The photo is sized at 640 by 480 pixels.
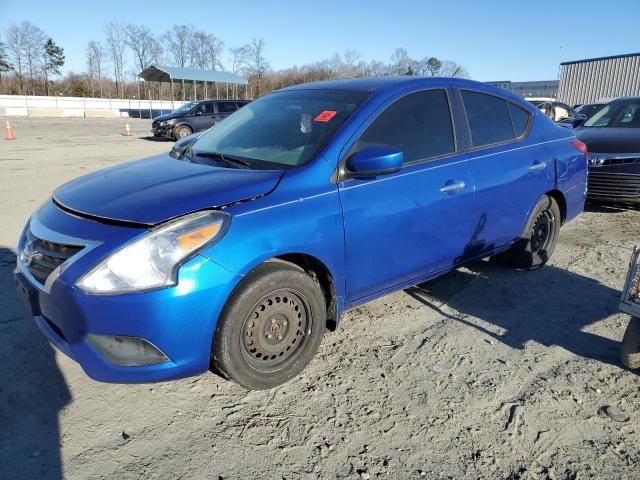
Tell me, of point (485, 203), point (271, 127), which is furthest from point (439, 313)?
point (271, 127)

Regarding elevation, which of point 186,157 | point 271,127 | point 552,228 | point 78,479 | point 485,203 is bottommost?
point 78,479

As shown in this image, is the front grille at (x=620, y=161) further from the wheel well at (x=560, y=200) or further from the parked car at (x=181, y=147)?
the parked car at (x=181, y=147)

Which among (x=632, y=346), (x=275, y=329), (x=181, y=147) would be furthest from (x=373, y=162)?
(x=632, y=346)

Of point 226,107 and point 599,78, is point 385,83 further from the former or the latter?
point 599,78

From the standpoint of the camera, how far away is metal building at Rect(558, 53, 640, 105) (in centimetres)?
2747

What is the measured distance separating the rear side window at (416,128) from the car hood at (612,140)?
4455 mm

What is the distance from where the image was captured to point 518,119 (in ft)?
13.8

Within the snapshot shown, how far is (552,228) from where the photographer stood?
461 cm

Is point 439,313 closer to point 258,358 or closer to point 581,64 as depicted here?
point 258,358

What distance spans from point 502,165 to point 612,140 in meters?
4.21

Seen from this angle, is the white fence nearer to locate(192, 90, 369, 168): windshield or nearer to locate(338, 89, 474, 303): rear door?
locate(192, 90, 369, 168): windshield

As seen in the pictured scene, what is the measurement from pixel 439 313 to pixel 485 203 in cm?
91

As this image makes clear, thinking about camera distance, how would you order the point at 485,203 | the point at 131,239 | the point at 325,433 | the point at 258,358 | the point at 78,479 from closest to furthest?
the point at 78,479
the point at 131,239
the point at 325,433
the point at 258,358
the point at 485,203

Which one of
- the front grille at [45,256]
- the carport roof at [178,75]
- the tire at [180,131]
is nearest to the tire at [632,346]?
the front grille at [45,256]
